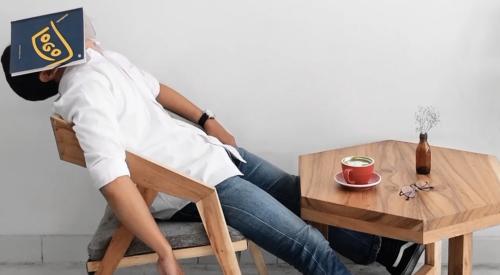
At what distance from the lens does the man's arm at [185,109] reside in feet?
7.55

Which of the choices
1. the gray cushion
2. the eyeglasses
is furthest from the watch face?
the eyeglasses

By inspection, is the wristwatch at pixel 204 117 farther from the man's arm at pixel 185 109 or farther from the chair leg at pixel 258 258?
the chair leg at pixel 258 258

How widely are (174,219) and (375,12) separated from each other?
39.9 inches

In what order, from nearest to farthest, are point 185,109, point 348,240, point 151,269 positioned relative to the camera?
point 348,240 < point 185,109 < point 151,269

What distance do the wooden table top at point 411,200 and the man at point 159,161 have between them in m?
0.11

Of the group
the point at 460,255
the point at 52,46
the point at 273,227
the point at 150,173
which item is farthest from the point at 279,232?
the point at 52,46

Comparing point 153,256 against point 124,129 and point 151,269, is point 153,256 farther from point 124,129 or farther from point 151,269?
point 151,269

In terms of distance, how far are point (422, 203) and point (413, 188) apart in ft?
0.33

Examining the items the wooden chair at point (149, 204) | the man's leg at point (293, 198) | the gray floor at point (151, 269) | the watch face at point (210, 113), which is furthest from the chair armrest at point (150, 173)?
the gray floor at point (151, 269)

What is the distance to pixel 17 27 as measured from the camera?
6.23 ft

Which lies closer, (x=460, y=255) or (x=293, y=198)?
(x=460, y=255)

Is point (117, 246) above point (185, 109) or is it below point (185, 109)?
below

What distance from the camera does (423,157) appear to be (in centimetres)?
199

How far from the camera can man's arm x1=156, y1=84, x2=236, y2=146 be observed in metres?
2.30
